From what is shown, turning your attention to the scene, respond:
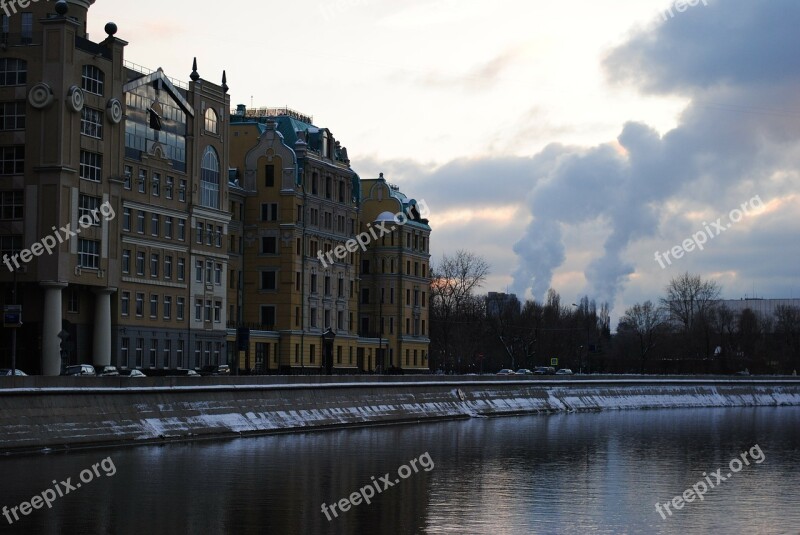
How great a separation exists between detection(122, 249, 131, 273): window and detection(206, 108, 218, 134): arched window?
50.4 ft

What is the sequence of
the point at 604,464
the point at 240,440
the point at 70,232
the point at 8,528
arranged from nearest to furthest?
the point at 8,528
the point at 604,464
the point at 240,440
the point at 70,232

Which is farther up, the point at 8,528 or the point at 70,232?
the point at 70,232

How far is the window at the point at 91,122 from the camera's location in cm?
8581

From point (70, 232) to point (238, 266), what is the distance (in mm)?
34044

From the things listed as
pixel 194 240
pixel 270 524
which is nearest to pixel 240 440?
pixel 270 524

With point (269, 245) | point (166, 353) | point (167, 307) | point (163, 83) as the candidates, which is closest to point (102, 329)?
point (166, 353)

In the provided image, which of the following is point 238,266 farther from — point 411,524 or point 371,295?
point 411,524

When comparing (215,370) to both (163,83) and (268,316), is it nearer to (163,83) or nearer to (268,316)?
(163,83)

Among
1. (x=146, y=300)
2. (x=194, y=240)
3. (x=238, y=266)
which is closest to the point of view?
(x=146, y=300)

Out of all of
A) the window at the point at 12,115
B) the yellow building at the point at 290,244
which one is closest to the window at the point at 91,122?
the window at the point at 12,115

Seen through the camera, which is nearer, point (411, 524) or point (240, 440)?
point (411, 524)

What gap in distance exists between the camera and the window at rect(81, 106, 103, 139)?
85812 mm

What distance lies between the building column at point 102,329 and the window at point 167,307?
9.23 metres

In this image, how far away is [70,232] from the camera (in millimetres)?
83625
